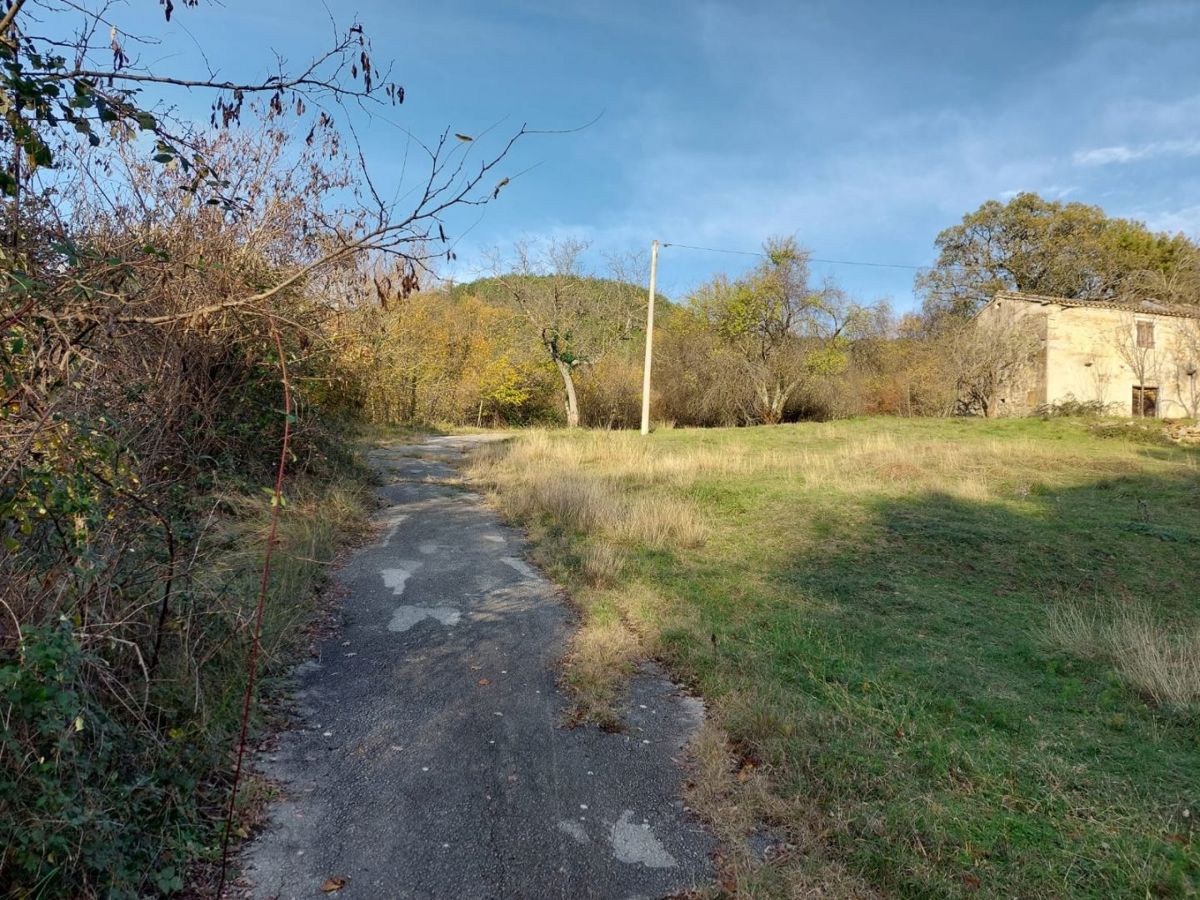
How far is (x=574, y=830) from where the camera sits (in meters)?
3.00

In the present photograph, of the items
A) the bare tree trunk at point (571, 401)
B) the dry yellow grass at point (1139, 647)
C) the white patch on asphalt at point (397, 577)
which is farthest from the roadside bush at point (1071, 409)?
the white patch on asphalt at point (397, 577)

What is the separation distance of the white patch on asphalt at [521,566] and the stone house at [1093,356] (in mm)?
26588

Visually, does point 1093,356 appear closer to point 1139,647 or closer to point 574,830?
point 1139,647

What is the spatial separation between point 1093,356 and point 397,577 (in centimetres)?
→ 3045

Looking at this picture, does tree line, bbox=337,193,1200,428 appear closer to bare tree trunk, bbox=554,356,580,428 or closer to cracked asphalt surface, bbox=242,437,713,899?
bare tree trunk, bbox=554,356,580,428

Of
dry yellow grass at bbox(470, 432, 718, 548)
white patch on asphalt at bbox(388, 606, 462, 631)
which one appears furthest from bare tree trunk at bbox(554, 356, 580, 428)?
white patch on asphalt at bbox(388, 606, 462, 631)

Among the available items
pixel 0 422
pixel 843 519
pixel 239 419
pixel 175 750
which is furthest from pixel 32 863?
pixel 843 519

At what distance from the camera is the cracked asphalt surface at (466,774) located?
270 centimetres

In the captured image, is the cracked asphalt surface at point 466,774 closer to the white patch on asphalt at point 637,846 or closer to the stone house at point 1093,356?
the white patch on asphalt at point 637,846

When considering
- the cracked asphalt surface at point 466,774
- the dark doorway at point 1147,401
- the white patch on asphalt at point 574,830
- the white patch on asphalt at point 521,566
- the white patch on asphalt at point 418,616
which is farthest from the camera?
Answer: the dark doorway at point 1147,401

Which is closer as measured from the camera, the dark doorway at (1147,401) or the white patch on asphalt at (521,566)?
the white patch on asphalt at (521,566)

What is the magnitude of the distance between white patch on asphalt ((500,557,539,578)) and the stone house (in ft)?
87.2

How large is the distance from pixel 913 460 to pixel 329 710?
12.6 meters

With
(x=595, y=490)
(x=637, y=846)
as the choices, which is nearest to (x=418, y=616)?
(x=637, y=846)
